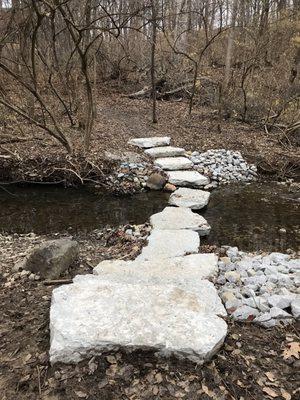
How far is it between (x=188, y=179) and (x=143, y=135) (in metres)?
2.67

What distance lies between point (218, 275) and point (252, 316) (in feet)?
2.53

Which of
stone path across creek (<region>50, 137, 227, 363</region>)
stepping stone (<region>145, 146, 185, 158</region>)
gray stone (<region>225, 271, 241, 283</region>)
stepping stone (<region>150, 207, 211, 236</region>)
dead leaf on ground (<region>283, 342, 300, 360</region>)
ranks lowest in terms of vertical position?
stepping stone (<region>150, 207, 211, 236</region>)

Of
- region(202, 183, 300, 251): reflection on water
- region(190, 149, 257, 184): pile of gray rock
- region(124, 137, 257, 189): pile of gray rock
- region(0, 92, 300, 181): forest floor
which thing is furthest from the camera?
region(190, 149, 257, 184): pile of gray rock

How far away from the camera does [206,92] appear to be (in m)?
12.6

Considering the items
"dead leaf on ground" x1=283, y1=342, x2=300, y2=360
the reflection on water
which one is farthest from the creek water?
"dead leaf on ground" x1=283, y1=342, x2=300, y2=360

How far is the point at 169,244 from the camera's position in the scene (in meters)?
4.67

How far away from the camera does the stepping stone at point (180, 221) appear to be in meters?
5.39

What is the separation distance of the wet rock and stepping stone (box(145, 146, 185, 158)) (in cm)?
115

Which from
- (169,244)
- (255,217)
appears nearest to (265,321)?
(169,244)

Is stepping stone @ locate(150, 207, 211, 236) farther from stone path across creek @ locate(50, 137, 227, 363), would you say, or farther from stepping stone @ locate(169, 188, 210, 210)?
stone path across creek @ locate(50, 137, 227, 363)

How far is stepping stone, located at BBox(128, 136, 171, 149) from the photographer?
29.0 feet

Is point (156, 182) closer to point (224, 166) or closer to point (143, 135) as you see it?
Result: point (224, 166)

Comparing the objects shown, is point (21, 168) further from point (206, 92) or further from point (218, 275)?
point (206, 92)

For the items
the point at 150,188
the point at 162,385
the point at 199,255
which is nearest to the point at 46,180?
the point at 150,188
